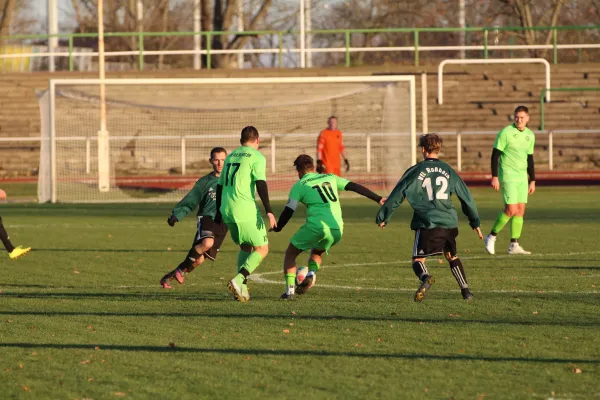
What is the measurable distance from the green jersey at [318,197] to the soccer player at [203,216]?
1.25m

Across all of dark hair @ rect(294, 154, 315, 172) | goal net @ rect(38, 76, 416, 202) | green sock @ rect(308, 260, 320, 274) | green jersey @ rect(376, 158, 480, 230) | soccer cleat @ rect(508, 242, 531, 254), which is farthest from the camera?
goal net @ rect(38, 76, 416, 202)

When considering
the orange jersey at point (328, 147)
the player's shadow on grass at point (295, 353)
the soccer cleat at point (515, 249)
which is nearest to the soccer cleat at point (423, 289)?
the player's shadow on grass at point (295, 353)

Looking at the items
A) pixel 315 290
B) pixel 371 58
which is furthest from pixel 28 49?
pixel 315 290

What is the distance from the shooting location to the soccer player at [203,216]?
1158 centimetres

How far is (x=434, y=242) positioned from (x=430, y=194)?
1.39 ft

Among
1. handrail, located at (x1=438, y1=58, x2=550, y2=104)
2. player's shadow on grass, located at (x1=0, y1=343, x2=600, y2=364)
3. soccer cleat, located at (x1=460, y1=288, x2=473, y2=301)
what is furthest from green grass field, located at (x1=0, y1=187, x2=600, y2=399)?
handrail, located at (x1=438, y1=58, x2=550, y2=104)

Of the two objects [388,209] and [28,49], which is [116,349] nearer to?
[388,209]

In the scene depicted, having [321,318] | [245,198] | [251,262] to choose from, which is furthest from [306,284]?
[321,318]

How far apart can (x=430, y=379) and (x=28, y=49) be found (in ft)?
135

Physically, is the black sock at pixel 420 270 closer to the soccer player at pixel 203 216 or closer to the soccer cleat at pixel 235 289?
the soccer cleat at pixel 235 289

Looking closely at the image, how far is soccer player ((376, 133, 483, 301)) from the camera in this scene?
10023 mm

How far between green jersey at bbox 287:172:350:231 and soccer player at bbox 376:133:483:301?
Result: 2.33 feet

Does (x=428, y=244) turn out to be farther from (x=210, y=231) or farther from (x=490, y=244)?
(x=490, y=244)

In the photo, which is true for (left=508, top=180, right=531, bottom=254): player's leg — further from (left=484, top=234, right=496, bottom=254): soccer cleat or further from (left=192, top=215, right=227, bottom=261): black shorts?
(left=192, top=215, right=227, bottom=261): black shorts
